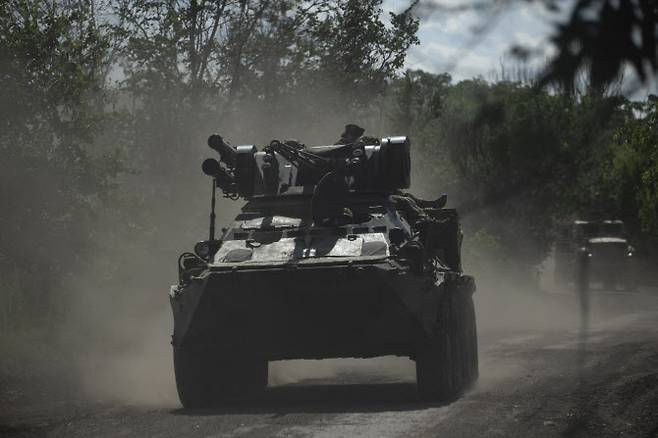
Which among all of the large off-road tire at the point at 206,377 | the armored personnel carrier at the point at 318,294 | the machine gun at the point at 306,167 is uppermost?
the machine gun at the point at 306,167

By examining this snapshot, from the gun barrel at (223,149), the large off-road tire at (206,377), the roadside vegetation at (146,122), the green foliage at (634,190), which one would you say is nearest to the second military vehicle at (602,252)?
the green foliage at (634,190)

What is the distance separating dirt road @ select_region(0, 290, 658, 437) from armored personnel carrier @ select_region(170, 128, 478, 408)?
428mm

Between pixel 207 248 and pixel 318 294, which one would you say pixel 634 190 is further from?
pixel 318 294

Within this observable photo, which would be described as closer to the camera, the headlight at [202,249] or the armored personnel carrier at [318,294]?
the armored personnel carrier at [318,294]

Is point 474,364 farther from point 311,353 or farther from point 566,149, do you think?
point 566,149

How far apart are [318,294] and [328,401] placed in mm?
1300

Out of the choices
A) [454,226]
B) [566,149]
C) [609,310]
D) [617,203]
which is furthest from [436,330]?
[617,203]

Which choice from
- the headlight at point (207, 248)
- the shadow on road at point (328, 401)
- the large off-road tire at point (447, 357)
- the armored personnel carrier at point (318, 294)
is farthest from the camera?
the headlight at point (207, 248)

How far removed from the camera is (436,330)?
1164 centimetres

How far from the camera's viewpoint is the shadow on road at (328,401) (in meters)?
11.2

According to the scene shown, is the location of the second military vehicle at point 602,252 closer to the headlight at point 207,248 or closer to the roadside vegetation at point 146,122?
the roadside vegetation at point 146,122

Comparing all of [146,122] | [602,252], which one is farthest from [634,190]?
[146,122]

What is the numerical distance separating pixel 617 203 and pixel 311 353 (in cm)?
3914

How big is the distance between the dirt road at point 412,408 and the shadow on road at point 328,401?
12 mm
